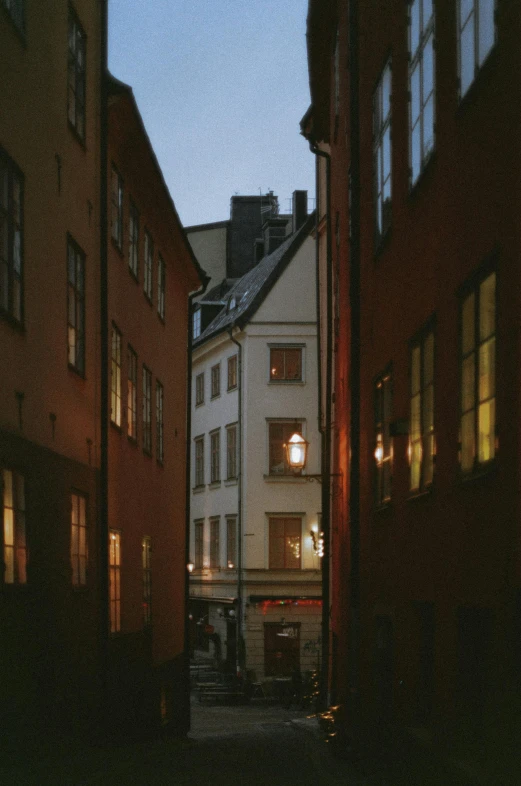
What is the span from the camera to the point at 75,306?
1554 centimetres

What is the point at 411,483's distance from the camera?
511 inches

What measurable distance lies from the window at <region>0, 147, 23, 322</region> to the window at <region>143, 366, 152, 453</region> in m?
10.6

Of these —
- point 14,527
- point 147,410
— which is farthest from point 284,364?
point 14,527

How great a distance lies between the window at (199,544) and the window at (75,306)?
39.1 meters

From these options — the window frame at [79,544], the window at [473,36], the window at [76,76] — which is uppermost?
A: the window at [76,76]

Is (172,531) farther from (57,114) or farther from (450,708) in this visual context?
(450,708)

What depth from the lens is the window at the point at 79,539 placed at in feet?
50.1

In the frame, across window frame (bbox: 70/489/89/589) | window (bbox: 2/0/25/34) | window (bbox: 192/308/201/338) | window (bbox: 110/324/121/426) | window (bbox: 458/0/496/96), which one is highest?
window (bbox: 192/308/201/338)

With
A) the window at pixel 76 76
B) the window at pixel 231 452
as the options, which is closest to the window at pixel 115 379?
the window at pixel 76 76

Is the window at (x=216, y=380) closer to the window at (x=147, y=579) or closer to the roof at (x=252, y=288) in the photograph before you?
the roof at (x=252, y=288)

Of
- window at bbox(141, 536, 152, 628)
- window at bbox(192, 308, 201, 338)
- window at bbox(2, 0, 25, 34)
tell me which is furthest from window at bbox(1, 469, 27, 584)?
window at bbox(192, 308, 201, 338)

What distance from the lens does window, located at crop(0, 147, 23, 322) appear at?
11500 millimetres

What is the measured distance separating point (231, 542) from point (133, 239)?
98.5 feet

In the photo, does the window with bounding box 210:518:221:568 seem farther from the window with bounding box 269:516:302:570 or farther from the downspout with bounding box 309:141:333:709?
the downspout with bounding box 309:141:333:709
